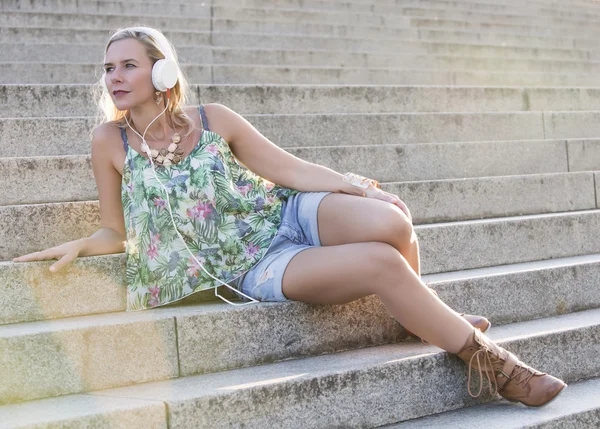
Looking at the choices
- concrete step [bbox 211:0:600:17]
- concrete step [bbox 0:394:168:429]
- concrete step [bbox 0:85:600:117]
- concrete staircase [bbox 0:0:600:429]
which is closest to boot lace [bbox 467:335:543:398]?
concrete staircase [bbox 0:0:600:429]

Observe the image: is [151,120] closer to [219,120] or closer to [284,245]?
[219,120]

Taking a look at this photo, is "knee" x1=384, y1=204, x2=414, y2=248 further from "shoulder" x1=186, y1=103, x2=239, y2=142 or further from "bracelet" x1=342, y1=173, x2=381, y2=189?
"shoulder" x1=186, y1=103, x2=239, y2=142

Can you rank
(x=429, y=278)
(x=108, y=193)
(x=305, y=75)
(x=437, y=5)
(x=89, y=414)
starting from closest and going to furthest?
(x=89, y=414) → (x=108, y=193) → (x=429, y=278) → (x=305, y=75) → (x=437, y=5)

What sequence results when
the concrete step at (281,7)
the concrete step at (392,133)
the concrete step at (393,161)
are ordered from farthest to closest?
1. the concrete step at (281,7)
2. the concrete step at (392,133)
3. the concrete step at (393,161)

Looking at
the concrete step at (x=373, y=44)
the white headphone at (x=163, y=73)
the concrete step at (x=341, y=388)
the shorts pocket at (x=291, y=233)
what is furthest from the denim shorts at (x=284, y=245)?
the concrete step at (x=373, y=44)

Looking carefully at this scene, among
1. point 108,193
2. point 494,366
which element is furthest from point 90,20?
point 494,366

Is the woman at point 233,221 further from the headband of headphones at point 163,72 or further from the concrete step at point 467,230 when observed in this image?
the concrete step at point 467,230

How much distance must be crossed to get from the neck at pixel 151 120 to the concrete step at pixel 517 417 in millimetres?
1417

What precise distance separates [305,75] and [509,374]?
3.66m

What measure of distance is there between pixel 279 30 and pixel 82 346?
511cm

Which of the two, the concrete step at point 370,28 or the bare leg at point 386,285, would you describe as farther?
the concrete step at point 370,28

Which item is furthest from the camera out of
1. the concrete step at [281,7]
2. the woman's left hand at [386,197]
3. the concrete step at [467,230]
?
the concrete step at [281,7]

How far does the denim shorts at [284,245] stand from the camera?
320cm

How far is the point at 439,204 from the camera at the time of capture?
14.2 ft
